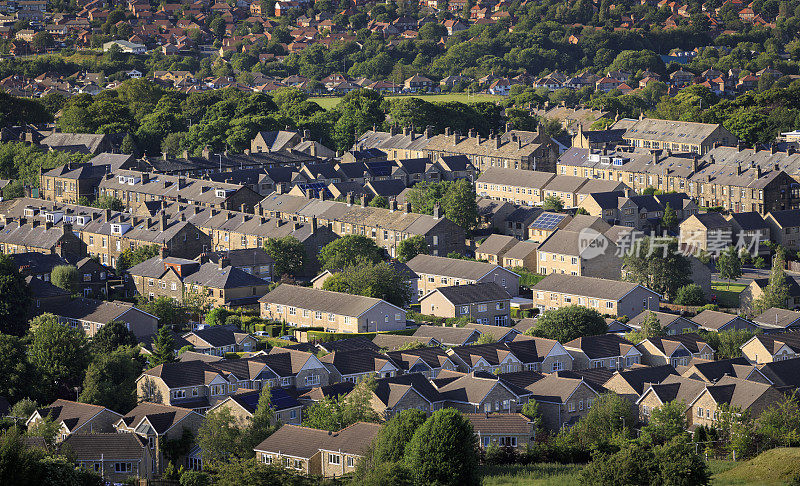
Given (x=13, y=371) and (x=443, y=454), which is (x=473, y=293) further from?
(x=443, y=454)

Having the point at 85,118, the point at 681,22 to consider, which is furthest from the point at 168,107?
the point at 681,22

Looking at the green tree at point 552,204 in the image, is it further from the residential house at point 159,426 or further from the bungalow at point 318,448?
the bungalow at point 318,448

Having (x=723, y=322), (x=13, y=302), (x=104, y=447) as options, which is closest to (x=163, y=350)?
(x=13, y=302)

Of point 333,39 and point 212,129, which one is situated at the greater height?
point 333,39

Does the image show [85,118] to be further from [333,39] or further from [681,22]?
[681,22]

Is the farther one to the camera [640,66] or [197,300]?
[640,66]

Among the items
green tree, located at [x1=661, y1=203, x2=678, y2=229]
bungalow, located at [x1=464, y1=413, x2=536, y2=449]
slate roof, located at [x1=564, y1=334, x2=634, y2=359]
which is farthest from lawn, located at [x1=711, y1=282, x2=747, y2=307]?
bungalow, located at [x1=464, y1=413, x2=536, y2=449]
